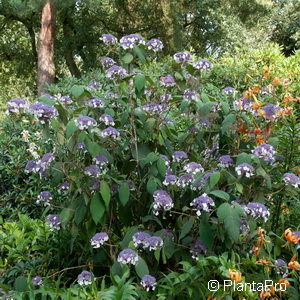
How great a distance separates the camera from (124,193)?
2.09 m

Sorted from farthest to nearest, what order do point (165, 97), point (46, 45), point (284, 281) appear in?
point (46, 45) → point (165, 97) → point (284, 281)

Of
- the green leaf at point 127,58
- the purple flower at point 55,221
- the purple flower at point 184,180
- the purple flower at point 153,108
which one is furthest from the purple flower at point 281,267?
the green leaf at point 127,58

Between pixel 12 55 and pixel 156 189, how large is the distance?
1635 centimetres

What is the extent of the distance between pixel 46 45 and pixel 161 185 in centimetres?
831

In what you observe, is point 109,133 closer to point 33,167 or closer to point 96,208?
point 96,208

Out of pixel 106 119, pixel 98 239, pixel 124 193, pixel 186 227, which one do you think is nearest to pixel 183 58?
pixel 106 119

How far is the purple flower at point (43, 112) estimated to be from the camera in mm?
1938

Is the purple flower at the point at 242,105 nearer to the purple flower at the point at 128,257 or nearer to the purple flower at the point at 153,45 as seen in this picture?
the purple flower at the point at 153,45

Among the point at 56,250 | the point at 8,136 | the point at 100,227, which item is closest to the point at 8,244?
the point at 56,250

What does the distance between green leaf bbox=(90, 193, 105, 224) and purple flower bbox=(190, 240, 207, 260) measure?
46 centimetres

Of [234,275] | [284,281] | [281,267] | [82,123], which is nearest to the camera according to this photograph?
[234,275]

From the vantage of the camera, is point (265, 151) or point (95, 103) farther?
point (95, 103)

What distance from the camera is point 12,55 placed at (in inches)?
675

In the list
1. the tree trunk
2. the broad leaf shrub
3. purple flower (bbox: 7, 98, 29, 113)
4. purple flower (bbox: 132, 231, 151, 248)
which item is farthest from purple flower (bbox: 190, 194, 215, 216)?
the tree trunk
